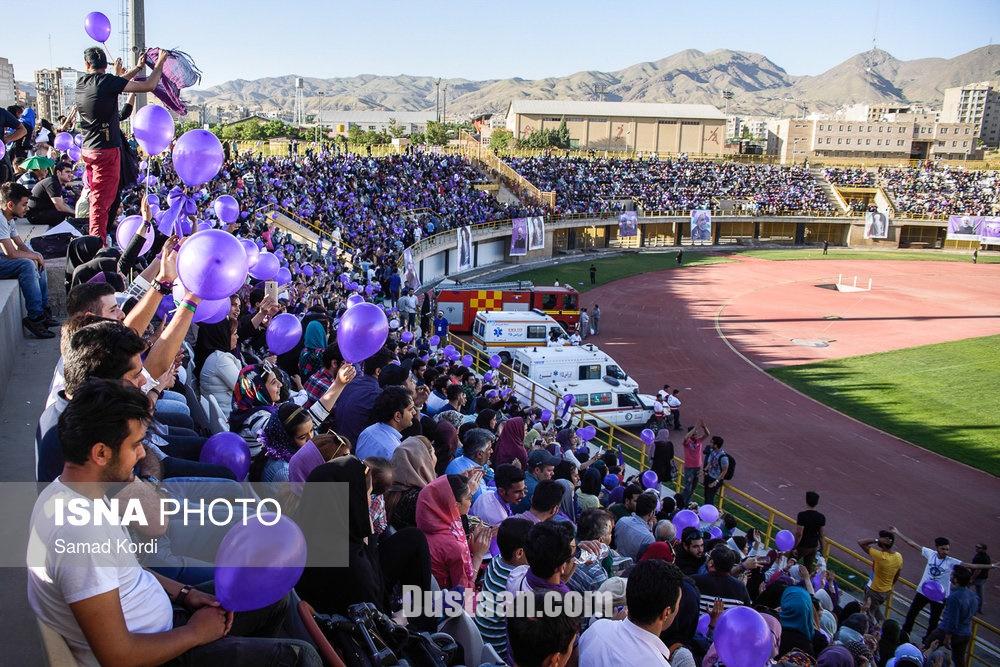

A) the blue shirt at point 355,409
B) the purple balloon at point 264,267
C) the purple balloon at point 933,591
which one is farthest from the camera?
the purple balloon at point 933,591

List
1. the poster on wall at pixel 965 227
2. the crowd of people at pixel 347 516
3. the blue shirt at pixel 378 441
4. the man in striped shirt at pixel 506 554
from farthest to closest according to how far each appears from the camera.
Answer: the poster on wall at pixel 965 227 → the blue shirt at pixel 378 441 → the man in striped shirt at pixel 506 554 → the crowd of people at pixel 347 516

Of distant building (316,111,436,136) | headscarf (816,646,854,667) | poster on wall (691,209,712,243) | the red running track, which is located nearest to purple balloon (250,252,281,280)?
headscarf (816,646,854,667)

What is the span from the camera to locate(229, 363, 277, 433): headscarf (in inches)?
244

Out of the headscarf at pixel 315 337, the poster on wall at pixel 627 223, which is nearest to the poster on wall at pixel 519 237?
the poster on wall at pixel 627 223

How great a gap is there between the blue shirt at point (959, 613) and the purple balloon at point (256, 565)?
1040 cm

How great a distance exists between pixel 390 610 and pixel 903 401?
999 inches

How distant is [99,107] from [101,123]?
276mm

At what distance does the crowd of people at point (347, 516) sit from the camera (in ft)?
9.55

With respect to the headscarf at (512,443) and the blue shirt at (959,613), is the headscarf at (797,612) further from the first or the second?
the blue shirt at (959,613)

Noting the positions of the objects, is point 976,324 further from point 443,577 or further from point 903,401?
point 443,577

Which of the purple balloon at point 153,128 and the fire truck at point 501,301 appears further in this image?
the fire truck at point 501,301

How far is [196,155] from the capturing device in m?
7.72

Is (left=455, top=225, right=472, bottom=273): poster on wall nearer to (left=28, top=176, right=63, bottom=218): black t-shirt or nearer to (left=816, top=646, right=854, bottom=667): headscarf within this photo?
(left=28, top=176, right=63, bottom=218): black t-shirt

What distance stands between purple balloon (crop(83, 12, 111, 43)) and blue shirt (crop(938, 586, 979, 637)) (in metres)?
14.0
